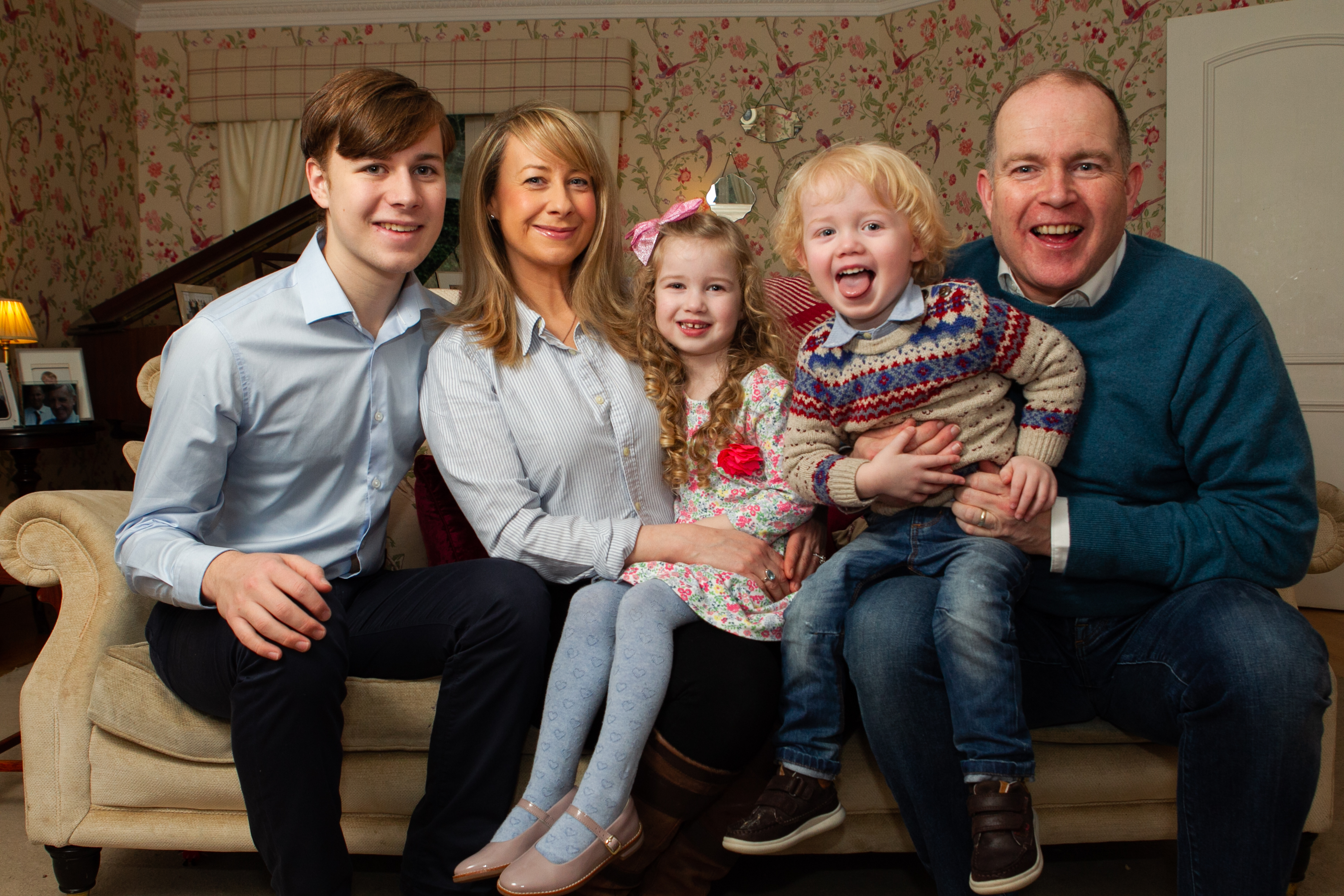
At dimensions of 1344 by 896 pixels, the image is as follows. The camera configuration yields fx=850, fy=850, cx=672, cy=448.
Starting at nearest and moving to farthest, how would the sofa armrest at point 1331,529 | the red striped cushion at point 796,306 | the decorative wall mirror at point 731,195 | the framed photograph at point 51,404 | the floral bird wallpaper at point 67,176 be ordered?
the sofa armrest at point 1331,529
the red striped cushion at point 796,306
the framed photograph at point 51,404
the floral bird wallpaper at point 67,176
the decorative wall mirror at point 731,195

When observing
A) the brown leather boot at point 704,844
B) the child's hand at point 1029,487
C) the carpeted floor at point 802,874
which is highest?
the child's hand at point 1029,487

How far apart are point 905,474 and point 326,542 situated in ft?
2.91

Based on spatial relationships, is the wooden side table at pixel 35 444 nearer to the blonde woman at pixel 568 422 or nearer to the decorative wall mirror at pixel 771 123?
the blonde woman at pixel 568 422

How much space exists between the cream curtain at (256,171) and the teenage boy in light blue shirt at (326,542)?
3.43m

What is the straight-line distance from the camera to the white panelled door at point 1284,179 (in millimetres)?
2947

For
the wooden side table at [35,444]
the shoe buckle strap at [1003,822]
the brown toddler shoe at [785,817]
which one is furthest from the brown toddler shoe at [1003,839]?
the wooden side table at [35,444]

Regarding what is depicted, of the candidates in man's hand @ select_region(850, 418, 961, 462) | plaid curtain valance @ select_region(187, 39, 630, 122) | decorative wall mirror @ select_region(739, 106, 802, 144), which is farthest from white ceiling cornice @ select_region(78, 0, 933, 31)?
man's hand @ select_region(850, 418, 961, 462)

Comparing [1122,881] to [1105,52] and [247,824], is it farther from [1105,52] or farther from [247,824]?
[1105,52]

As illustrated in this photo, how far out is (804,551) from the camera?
55.9 inches

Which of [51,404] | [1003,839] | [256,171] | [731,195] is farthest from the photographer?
[256,171]

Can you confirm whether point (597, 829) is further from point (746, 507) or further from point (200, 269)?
point (200, 269)

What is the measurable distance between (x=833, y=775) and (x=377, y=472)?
83 cm

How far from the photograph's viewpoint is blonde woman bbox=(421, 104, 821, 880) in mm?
1201

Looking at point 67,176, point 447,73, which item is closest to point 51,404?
point 67,176
